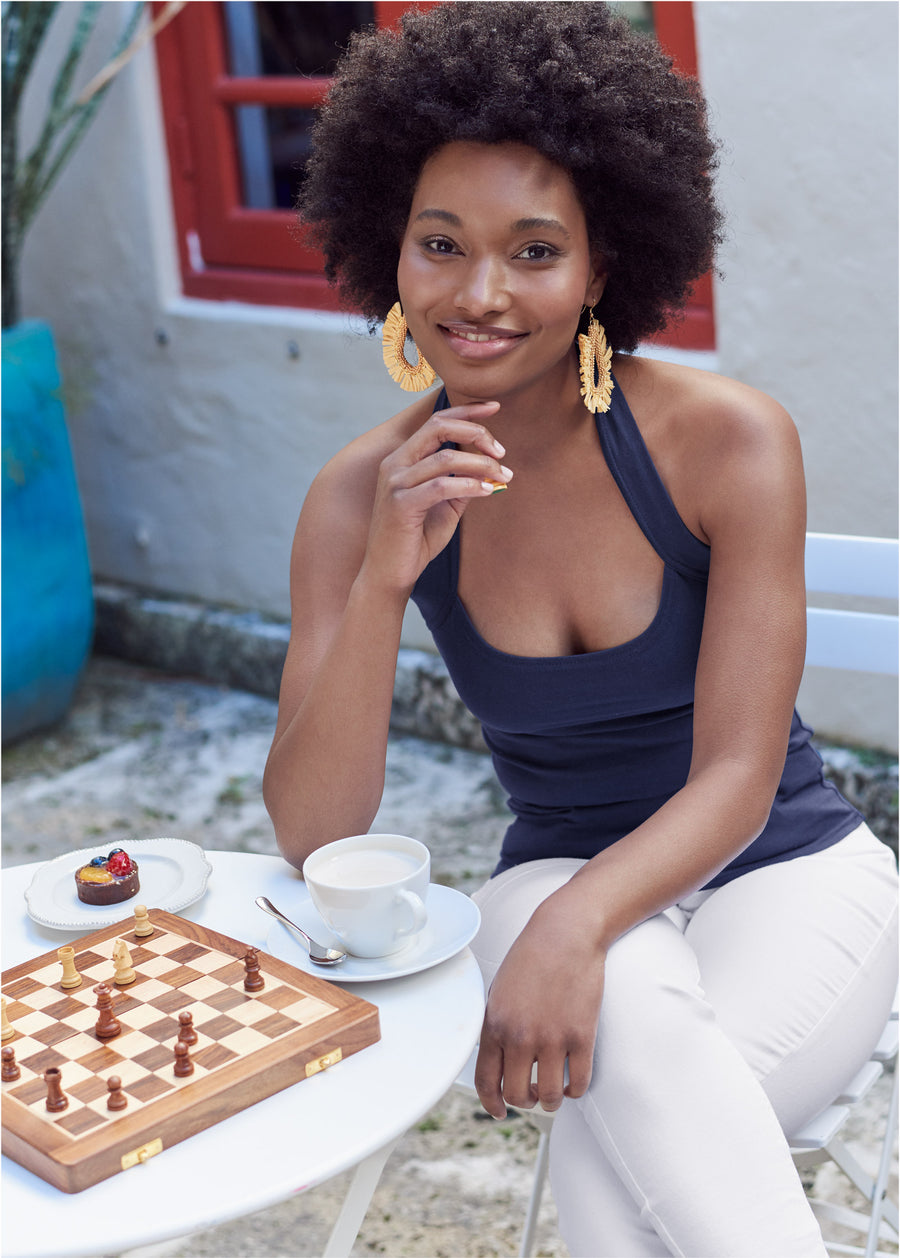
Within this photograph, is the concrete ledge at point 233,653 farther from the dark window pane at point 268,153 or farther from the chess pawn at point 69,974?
the chess pawn at point 69,974

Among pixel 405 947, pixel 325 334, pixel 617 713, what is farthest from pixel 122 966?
pixel 325 334

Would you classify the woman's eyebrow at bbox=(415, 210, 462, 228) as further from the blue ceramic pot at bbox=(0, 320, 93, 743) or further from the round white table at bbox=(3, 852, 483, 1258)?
the blue ceramic pot at bbox=(0, 320, 93, 743)

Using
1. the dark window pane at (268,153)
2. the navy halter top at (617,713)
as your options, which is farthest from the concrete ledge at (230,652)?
the navy halter top at (617,713)

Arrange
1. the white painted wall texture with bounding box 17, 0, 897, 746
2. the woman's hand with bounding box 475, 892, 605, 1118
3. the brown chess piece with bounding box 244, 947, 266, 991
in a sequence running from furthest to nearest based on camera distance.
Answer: the white painted wall texture with bounding box 17, 0, 897, 746 < the woman's hand with bounding box 475, 892, 605, 1118 < the brown chess piece with bounding box 244, 947, 266, 991

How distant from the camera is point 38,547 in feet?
13.3

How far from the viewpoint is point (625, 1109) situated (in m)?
1.37

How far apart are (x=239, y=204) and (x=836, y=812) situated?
3.25m

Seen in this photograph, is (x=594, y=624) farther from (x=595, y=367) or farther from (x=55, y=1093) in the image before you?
(x=55, y=1093)

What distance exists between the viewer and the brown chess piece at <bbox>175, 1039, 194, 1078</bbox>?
45.9 inches

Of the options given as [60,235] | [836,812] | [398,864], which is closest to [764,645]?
[836,812]

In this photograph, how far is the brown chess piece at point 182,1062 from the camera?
1.17 meters

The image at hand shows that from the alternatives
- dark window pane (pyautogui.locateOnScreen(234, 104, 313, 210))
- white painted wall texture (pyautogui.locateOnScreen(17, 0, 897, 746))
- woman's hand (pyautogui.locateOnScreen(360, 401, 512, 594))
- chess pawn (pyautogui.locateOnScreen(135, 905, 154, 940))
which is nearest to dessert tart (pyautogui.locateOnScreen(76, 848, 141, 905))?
chess pawn (pyautogui.locateOnScreen(135, 905, 154, 940))

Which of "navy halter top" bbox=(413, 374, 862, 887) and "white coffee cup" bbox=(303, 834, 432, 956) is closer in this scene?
"white coffee cup" bbox=(303, 834, 432, 956)

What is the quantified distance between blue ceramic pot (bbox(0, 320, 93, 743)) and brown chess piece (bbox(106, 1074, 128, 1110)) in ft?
9.77
